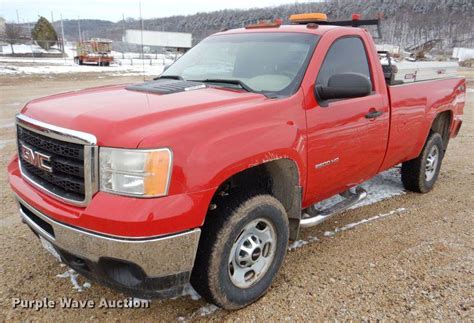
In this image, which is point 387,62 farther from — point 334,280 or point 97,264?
point 97,264

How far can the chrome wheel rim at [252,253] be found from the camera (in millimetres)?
2752

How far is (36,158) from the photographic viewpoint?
8.57 ft

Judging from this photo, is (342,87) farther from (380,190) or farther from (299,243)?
(380,190)

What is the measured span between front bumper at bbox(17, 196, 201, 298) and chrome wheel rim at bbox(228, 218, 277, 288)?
42 centimetres

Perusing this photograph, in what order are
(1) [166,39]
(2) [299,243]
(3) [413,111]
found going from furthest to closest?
(1) [166,39], (3) [413,111], (2) [299,243]

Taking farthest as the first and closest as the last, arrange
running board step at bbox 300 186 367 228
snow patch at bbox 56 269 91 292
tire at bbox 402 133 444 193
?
tire at bbox 402 133 444 193 → running board step at bbox 300 186 367 228 → snow patch at bbox 56 269 91 292

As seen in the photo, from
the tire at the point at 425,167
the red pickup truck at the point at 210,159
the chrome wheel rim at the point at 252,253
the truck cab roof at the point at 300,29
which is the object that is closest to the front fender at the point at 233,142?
the red pickup truck at the point at 210,159

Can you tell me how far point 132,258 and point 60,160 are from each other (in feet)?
2.39

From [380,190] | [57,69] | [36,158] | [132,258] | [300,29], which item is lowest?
[380,190]

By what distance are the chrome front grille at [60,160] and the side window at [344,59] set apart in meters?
1.85

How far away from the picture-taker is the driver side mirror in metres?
3.07

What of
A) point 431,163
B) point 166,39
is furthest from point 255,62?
point 166,39

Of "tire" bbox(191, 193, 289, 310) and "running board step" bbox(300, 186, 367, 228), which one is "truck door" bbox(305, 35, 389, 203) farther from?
"tire" bbox(191, 193, 289, 310)

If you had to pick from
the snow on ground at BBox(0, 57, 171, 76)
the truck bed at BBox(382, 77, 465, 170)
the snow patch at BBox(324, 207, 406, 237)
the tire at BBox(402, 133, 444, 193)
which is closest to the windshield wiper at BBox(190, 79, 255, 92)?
the truck bed at BBox(382, 77, 465, 170)
